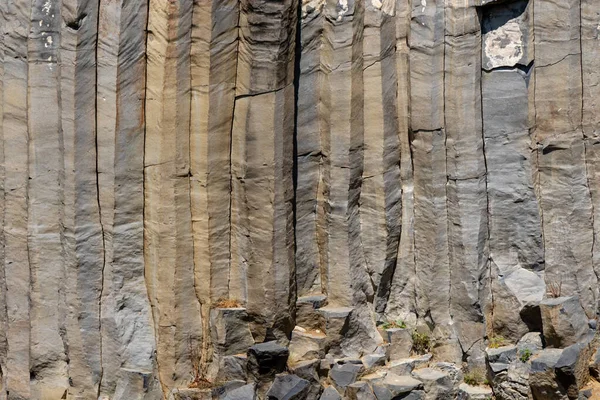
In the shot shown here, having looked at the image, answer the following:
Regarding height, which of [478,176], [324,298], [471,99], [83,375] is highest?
[471,99]

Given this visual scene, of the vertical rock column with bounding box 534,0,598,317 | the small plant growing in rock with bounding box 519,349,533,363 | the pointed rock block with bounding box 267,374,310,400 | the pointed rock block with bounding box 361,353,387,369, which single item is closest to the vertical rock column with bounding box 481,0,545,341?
the vertical rock column with bounding box 534,0,598,317

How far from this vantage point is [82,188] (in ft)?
38.2

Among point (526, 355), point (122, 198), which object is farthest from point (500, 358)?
point (122, 198)

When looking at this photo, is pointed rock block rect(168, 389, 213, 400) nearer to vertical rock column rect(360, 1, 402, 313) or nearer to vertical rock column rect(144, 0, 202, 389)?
vertical rock column rect(144, 0, 202, 389)

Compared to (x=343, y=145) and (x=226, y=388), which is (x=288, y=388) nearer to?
(x=226, y=388)

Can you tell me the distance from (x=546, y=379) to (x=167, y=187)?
4366 millimetres

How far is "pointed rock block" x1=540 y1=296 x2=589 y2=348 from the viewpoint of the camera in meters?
11.5

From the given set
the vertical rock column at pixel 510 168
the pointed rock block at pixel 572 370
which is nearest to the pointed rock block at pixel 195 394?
the vertical rock column at pixel 510 168

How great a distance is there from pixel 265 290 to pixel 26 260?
2586 mm

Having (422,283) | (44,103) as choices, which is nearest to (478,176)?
(422,283)

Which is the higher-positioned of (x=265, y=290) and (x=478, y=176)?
(x=478, y=176)

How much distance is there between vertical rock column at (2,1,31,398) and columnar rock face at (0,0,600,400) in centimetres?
2

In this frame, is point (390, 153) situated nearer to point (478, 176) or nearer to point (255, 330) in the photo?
point (478, 176)

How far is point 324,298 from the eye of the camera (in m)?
12.2
